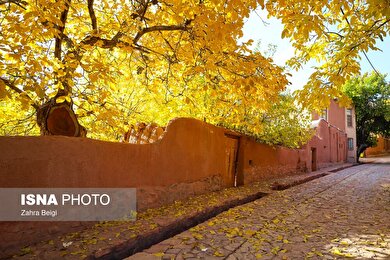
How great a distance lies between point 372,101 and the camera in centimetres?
3052

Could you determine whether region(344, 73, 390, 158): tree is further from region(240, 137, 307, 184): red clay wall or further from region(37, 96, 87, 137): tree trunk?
region(37, 96, 87, 137): tree trunk

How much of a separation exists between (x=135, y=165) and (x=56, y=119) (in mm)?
2104

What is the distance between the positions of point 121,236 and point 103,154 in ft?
4.56

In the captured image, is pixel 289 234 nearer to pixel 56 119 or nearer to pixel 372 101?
pixel 56 119

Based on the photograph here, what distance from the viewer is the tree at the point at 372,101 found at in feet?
97.5

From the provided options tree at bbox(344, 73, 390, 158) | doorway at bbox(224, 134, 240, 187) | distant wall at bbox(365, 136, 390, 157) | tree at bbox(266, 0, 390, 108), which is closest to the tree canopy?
tree at bbox(266, 0, 390, 108)

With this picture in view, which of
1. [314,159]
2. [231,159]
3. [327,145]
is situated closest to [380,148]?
[327,145]

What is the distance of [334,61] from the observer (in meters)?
5.35

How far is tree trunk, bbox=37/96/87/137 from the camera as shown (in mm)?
6289

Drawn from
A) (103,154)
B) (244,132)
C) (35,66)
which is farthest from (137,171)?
(244,132)

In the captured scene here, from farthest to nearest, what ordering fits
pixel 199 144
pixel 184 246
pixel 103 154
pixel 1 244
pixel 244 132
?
pixel 244 132 < pixel 199 144 < pixel 103 154 < pixel 184 246 < pixel 1 244

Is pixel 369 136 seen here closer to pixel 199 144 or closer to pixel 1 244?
pixel 199 144

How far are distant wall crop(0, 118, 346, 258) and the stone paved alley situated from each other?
4.35 ft

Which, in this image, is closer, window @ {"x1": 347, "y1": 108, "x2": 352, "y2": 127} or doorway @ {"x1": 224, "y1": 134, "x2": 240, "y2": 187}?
doorway @ {"x1": 224, "y1": 134, "x2": 240, "y2": 187}
